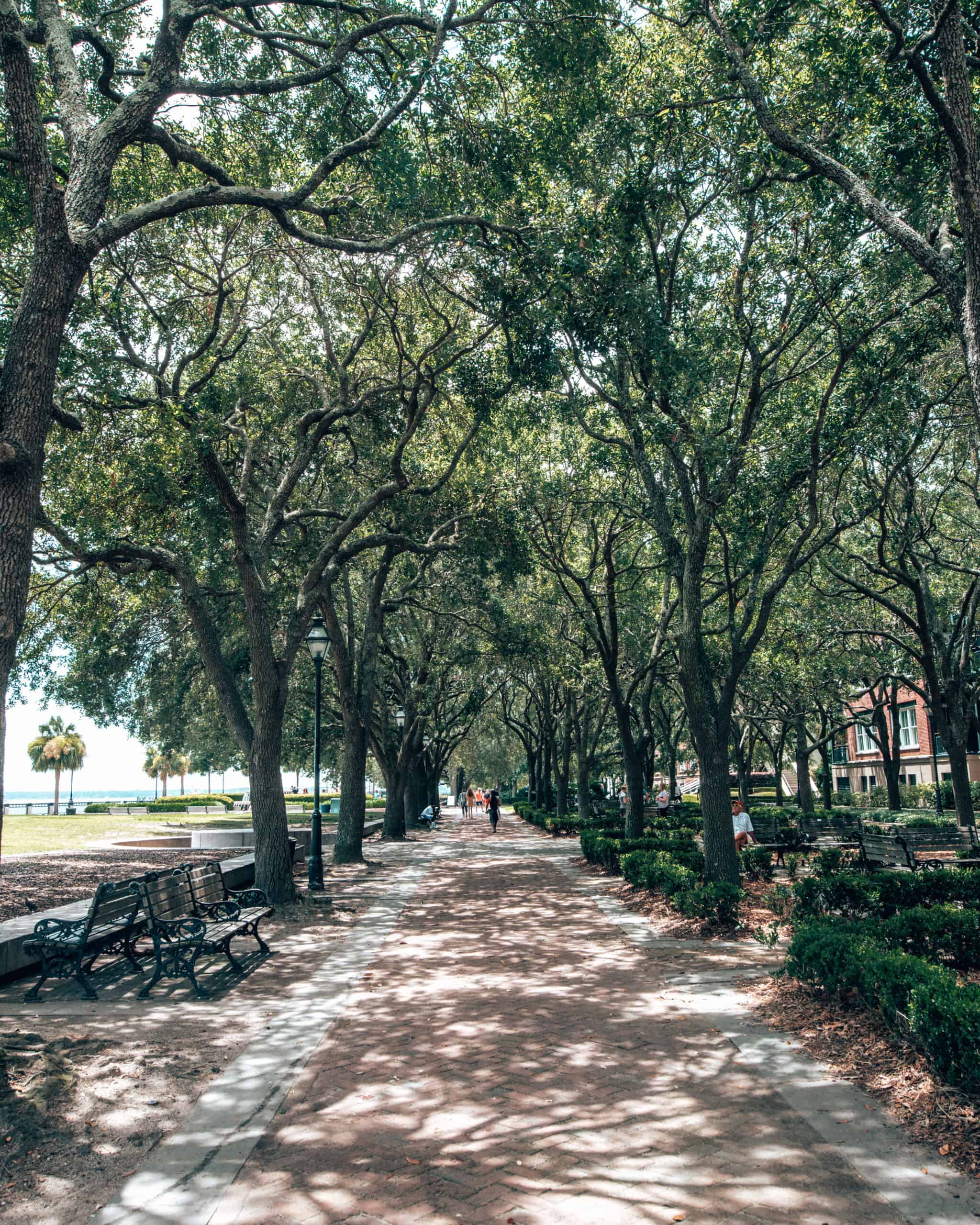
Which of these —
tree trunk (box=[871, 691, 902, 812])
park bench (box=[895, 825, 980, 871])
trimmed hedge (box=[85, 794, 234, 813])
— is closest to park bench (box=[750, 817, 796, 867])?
park bench (box=[895, 825, 980, 871])

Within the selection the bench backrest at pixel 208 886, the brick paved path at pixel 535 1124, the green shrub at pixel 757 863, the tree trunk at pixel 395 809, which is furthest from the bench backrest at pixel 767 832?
the bench backrest at pixel 208 886

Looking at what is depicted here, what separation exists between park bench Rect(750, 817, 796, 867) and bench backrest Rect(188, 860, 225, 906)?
12.0 metres

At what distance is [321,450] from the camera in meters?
17.5

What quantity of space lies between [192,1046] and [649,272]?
9.42 m

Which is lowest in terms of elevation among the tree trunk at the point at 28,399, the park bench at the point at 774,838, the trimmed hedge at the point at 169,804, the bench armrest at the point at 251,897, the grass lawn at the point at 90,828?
the trimmed hedge at the point at 169,804

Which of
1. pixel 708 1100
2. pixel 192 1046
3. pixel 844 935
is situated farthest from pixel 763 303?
pixel 192 1046

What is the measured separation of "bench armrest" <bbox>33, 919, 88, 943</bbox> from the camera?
25.2 feet

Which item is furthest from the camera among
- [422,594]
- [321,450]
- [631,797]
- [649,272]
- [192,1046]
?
[422,594]

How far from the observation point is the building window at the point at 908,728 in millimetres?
47750

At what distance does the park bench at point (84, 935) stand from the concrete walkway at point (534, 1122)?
6.16 ft

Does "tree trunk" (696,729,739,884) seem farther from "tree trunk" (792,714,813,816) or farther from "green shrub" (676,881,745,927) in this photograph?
"tree trunk" (792,714,813,816)

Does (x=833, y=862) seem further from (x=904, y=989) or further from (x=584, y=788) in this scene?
(x=584, y=788)

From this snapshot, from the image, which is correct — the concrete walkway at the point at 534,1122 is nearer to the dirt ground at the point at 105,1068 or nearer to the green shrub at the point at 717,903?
the dirt ground at the point at 105,1068

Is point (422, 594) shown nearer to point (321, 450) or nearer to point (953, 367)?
point (321, 450)
